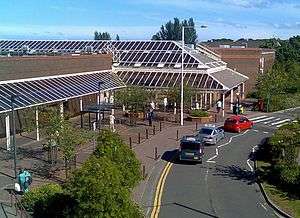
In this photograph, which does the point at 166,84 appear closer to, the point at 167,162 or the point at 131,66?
the point at 131,66

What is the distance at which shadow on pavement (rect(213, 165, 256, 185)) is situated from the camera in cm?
2456

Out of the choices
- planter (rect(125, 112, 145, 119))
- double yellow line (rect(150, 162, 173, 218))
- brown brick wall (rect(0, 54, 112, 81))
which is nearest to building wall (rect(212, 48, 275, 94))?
brown brick wall (rect(0, 54, 112, 81))

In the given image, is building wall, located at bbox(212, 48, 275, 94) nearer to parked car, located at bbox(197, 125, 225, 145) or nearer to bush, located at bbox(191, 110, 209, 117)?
bush, located at bbox(191, 110, 209, 117)

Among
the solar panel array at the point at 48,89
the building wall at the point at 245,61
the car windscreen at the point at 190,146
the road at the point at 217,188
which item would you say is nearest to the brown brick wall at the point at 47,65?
the solar panel array at the point at 48,89

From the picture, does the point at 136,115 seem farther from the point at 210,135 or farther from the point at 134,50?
the point at 134,50

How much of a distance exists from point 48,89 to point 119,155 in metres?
18.7

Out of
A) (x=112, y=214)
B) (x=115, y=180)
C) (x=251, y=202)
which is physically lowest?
(x=251, y=202)

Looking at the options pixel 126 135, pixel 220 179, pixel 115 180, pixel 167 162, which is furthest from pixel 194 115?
pixel 115 180

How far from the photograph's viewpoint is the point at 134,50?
187 ft

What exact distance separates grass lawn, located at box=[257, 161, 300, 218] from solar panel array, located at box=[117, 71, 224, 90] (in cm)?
2457

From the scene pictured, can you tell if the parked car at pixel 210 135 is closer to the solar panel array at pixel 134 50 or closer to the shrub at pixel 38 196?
the shrub at pixel 38 196

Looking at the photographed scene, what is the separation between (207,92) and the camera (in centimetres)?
4762

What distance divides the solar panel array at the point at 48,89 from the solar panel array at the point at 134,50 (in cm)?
743

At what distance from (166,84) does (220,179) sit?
2538 cm
